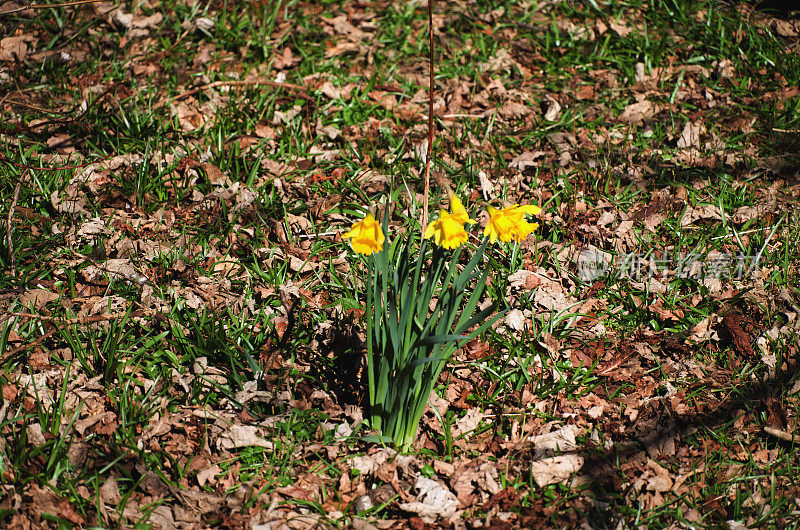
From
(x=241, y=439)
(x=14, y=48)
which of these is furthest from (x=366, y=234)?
(x=14, y=48)

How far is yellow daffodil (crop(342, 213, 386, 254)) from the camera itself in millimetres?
1763

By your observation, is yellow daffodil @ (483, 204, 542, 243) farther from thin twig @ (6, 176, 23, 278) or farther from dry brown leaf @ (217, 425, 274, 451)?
thin twig @ (6, 176, 23, 278)

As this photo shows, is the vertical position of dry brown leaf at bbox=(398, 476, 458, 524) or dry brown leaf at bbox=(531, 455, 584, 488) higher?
dry brown leaf at bbox=(531, 455, 584, 488)

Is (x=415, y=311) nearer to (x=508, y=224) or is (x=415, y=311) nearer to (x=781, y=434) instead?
(x=508, y=224)

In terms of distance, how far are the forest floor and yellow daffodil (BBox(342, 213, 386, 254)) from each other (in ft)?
1.58

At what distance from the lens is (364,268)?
294 cm

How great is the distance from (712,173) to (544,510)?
223 centimetres

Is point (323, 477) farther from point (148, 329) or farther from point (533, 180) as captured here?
point (533, 180)

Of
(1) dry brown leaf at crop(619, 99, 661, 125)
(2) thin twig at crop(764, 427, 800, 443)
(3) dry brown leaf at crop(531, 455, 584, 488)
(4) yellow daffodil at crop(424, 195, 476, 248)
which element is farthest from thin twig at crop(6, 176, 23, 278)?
(1) dry brown leaf at crop(619, 99, 661, 125)

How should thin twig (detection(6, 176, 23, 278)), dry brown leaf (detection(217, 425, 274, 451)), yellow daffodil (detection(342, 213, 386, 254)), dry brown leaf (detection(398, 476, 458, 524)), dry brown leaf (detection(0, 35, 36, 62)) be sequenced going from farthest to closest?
dry brown leaf (detection(0, 35, 36, 62)) → thin twig (detection(6, 176, 23, 278)) → dry brown leaf (detection(217, 425, 274, 451)) → dry brown leaf (detection(398, 476, 458, 524)) → yellow daffodil (detection(342, 213, 386, 254))

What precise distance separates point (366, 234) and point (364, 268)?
117 cm

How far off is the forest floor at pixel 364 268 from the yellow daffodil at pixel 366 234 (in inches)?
19.0

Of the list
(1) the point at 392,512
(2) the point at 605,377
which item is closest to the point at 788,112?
(2) the point at 605,377

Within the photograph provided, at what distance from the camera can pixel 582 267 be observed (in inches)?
119
